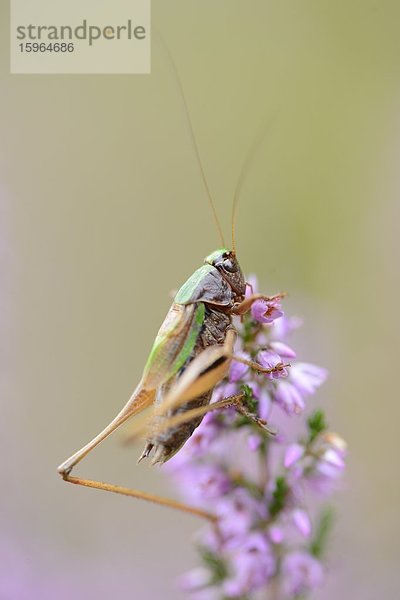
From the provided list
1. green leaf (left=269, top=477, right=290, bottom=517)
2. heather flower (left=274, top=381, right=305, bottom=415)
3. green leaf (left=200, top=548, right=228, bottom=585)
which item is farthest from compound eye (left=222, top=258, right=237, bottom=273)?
green leaf (left=200, top=548, right=228, bottom=585)

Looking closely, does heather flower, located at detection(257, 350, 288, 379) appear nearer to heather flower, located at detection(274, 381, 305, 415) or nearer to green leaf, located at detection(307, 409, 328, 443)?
heather flower, located at detection(274, 381, 305, 415)

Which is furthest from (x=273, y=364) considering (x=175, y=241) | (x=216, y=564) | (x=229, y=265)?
(x=175, y=241)

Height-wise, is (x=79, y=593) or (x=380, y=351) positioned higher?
(x=380, y=351)

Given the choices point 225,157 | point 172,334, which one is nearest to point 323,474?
point 172,334

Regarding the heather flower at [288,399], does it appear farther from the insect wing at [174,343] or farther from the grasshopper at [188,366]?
the insect wing at [174,343]

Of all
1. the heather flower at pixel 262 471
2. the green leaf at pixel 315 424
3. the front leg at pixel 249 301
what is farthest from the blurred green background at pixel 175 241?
the front leg at pixel 249 301

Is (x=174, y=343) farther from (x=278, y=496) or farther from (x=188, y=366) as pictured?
(x=278, y=496)

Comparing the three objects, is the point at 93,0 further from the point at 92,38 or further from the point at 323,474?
the point at 323,474
